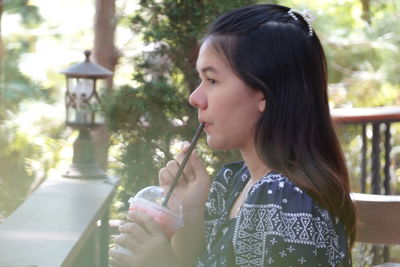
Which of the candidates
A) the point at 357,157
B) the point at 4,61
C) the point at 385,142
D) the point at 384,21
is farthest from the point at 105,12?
the point at 385,142

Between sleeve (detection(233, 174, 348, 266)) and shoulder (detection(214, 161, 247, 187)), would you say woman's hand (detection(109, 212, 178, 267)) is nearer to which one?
sleeve (detection(233, 174, 348, 266))

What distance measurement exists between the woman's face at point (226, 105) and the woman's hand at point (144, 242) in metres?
0.18

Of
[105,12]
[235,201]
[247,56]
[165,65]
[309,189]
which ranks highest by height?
[247,56]

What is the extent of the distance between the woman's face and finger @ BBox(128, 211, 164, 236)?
167 millimetres

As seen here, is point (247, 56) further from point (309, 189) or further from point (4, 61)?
point (4, 61)

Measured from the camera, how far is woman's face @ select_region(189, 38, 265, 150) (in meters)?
1.28

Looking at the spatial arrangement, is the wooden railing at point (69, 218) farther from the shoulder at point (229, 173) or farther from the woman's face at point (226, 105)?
the woman's face at point (226, 105)

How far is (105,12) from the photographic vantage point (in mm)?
6707

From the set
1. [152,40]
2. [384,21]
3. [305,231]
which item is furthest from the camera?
[384,21]

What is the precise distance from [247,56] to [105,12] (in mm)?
5571

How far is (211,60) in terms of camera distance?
4.33 ft

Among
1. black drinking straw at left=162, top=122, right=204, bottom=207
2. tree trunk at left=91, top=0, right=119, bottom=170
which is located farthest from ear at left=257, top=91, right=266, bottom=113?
tree trunk at left=91, top=0, right=119, bottom=170

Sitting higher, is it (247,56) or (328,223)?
(247,56)

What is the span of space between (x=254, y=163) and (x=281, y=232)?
0.20 m
